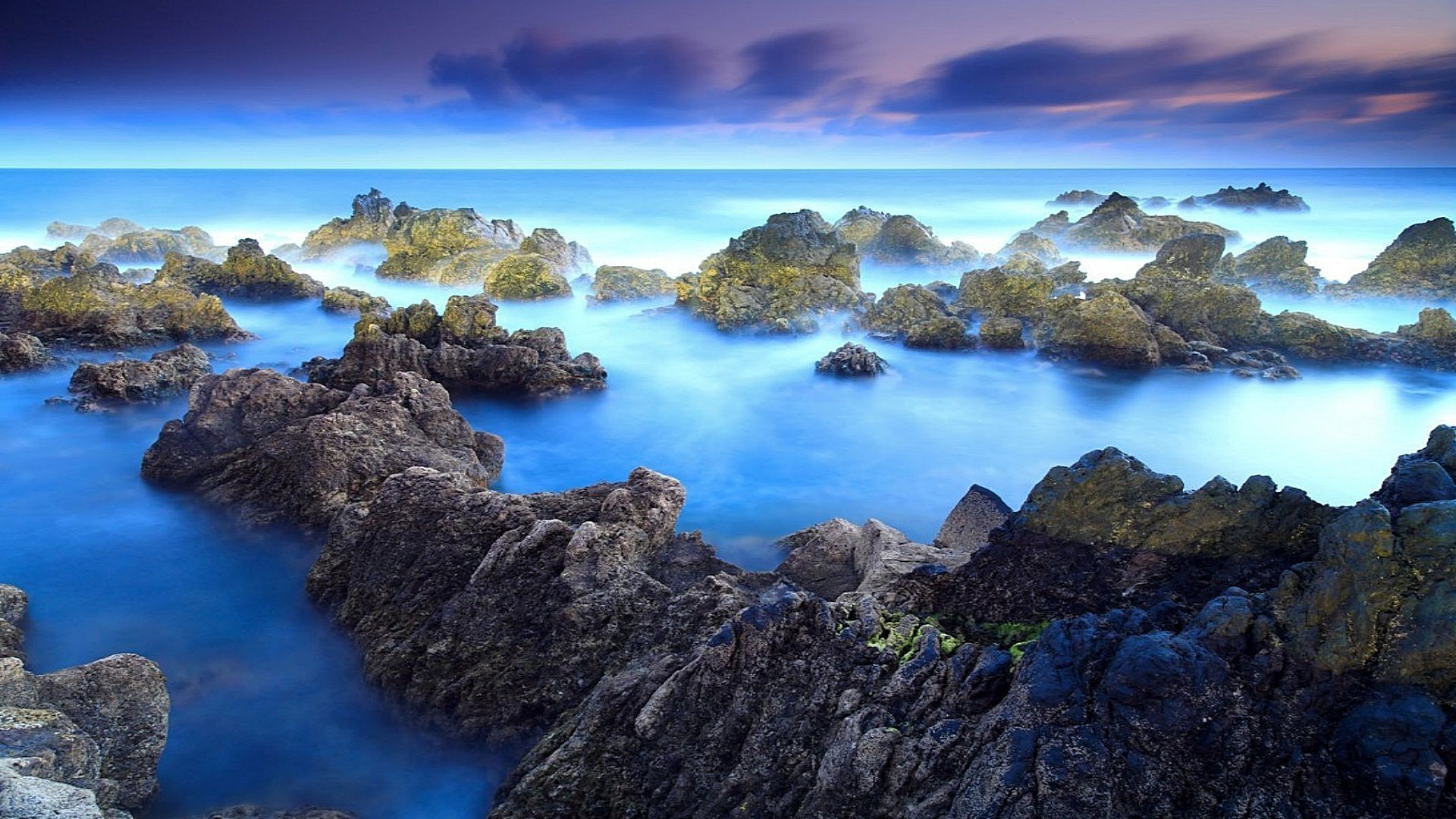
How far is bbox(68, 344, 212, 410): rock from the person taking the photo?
16078 mm

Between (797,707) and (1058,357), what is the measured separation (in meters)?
19.5

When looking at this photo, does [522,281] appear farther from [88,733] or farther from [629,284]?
[88,733]

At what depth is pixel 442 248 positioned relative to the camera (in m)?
34.3

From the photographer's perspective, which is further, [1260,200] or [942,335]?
[1260,200]

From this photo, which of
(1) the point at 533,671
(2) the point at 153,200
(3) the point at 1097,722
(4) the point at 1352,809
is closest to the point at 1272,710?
(4) the point at 1352,809

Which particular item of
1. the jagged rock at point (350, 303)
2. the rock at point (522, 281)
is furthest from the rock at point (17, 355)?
the rock at point (522, 281)

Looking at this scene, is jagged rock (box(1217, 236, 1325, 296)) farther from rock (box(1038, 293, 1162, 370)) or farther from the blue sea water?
rock (box(1038, 293, 1162, 370))

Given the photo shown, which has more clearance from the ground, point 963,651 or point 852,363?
point 963,651

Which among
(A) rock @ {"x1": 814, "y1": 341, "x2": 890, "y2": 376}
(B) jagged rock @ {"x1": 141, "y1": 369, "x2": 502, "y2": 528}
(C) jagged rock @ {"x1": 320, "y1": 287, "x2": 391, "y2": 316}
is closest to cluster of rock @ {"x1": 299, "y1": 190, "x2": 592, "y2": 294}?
(C) jagged rock @ {"x1": 320, "y1": 287, "x2": 391, "y2": 316}

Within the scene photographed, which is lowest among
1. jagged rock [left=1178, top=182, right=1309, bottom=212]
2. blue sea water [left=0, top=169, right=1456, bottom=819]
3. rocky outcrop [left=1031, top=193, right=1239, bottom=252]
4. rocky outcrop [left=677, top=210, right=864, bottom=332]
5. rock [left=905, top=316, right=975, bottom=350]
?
blue sea water [left=0, top=169, right=1456, bottom=819]

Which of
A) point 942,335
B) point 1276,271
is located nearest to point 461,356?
point 942,335

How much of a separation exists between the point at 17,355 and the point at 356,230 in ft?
75.7

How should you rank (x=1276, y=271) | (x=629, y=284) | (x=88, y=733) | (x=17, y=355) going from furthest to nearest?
1. (x=629, y=284)
2. (x=1276, y=271)
3. (x=17, y=355)
4. (x=88, y=733)

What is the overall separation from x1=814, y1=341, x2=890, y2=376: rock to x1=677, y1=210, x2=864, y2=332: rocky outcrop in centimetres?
423
